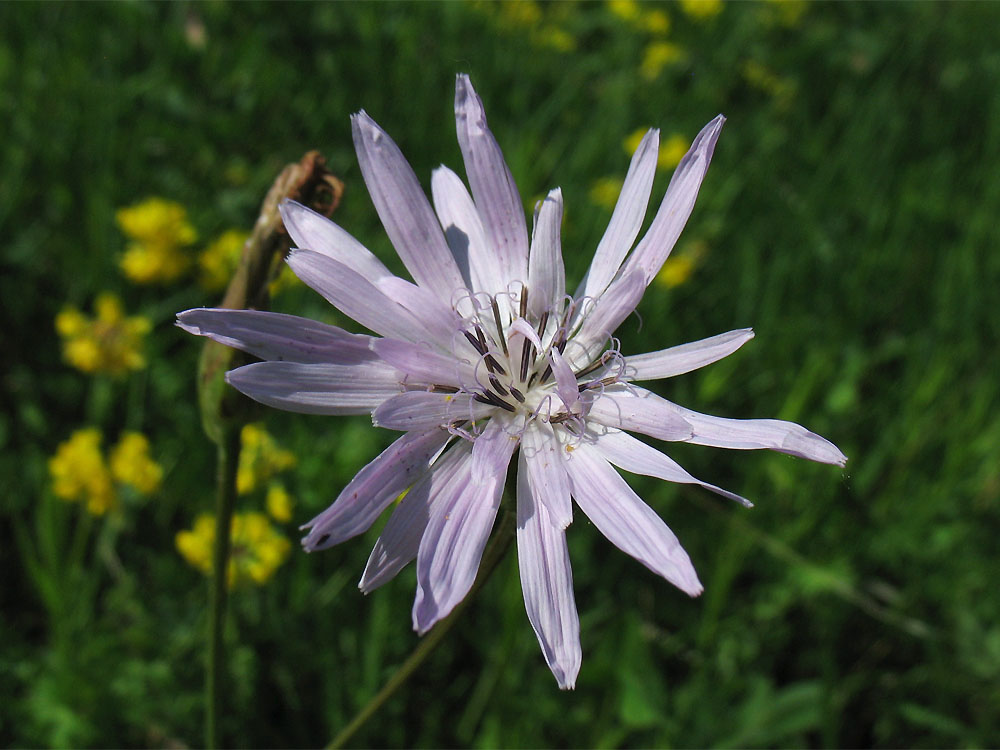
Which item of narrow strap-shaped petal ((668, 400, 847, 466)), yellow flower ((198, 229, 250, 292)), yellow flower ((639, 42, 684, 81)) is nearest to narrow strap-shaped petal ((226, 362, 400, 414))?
narrow strap-shaped petal ((668, 400, 847, 466))

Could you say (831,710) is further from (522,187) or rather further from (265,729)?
(522,187)

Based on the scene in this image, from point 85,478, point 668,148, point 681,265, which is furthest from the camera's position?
point 668,148

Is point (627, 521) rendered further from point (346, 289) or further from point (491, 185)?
point (491, 185)

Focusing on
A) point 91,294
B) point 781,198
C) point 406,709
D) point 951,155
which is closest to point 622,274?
point 406,709

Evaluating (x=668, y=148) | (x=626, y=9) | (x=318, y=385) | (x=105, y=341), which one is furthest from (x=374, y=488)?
(x=626, y=9)

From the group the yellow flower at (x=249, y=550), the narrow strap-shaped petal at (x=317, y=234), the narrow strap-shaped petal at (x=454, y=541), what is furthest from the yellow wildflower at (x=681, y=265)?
the narrow strap-shaped petal at (x=454, y=541)

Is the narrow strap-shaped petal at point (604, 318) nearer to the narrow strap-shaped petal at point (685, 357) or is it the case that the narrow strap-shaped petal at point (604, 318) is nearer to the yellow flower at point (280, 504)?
the narrow strap-shaped petal at point (685, 357)
